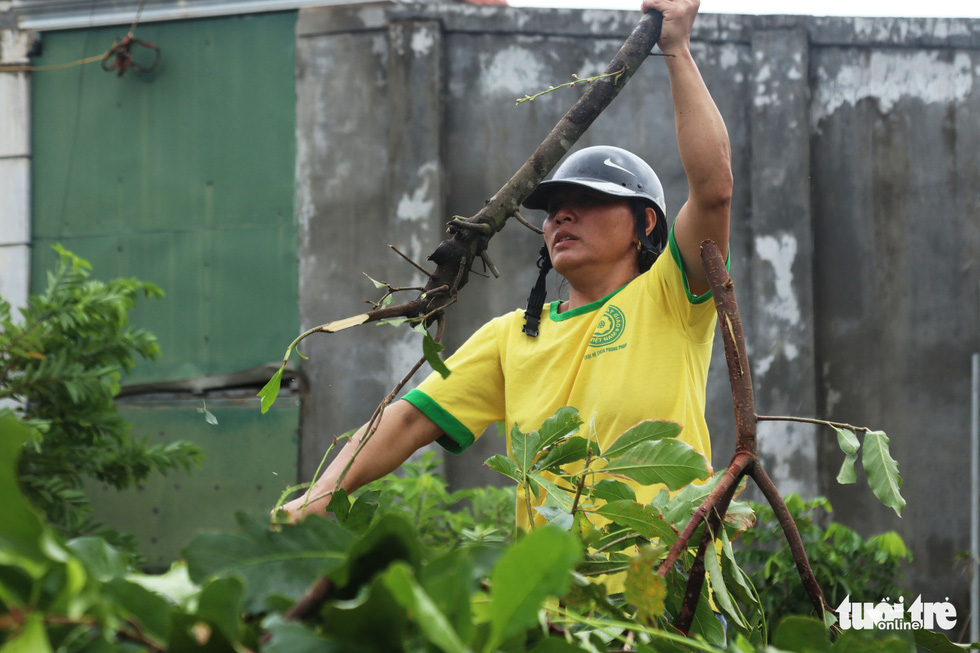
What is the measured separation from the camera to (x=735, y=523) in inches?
38.3

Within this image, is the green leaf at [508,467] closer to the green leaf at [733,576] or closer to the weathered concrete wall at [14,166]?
the green leaf at [733,576]

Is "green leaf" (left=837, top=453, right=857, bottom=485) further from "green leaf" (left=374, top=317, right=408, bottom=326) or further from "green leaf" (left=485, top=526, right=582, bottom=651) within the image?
"green leaf" (left=485, top=526, right=582, bottom=651)

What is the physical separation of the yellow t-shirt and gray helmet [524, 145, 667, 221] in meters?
0.29

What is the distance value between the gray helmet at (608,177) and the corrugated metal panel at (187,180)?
324cm

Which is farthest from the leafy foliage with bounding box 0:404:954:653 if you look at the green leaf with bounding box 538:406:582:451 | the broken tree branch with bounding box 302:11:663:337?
the broken tree branch with bounding box 302:11:663:337

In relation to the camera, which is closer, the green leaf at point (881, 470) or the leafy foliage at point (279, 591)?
the leafy foliage at point (279, 591)

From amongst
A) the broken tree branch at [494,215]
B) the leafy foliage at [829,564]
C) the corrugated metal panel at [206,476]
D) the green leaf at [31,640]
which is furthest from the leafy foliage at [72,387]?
the green leaf at [31,640]

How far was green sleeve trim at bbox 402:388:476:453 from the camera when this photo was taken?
2.26m

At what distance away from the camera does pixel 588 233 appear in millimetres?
2436

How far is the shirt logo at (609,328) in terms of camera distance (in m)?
2.27

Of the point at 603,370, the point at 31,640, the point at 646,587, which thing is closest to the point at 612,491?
the point at 646,587

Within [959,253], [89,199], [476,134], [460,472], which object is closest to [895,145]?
[959,253]

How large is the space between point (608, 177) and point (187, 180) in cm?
388

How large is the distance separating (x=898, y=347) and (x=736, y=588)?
4927 millimetres
